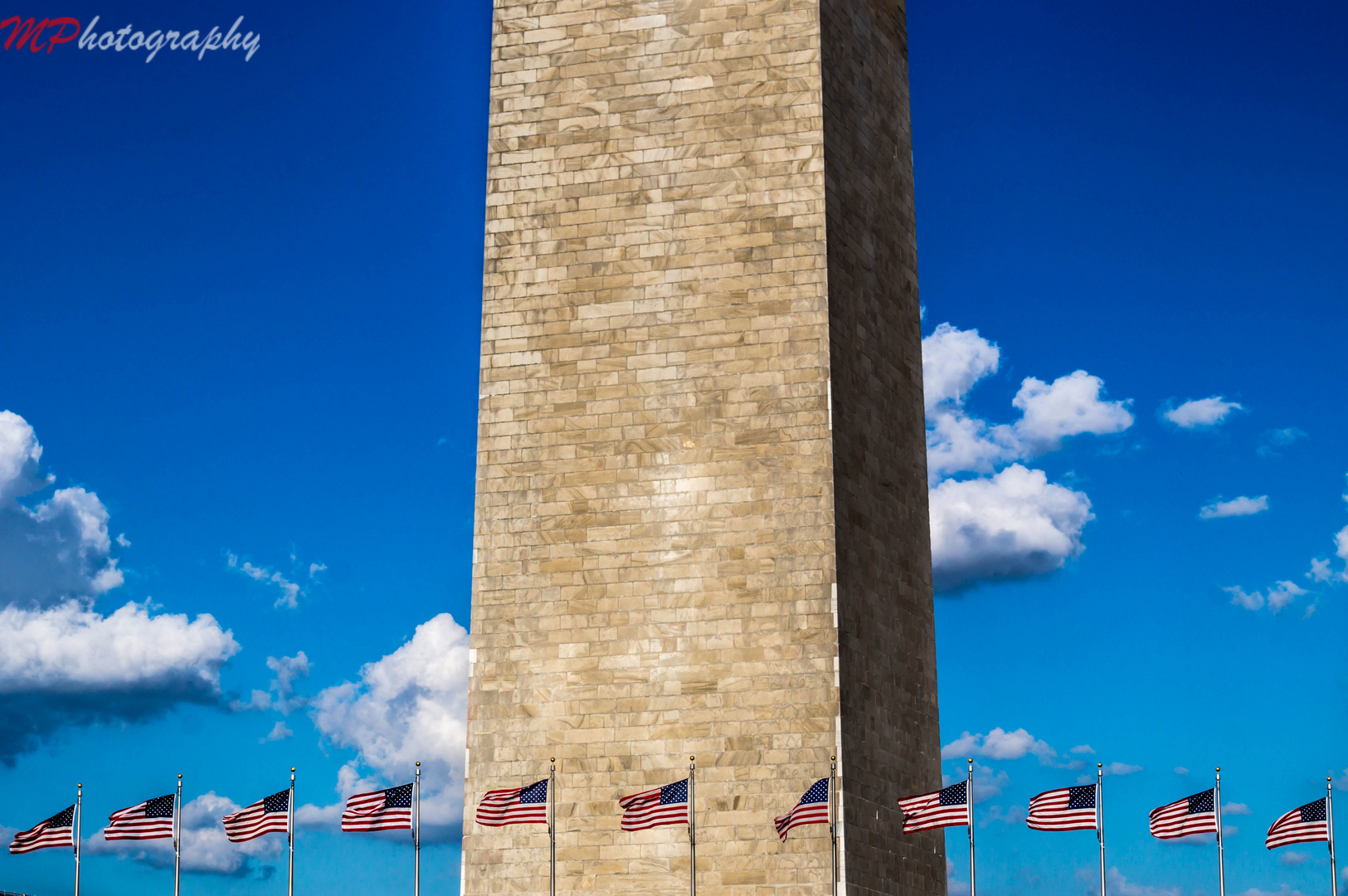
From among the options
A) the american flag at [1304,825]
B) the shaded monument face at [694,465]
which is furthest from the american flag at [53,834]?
the american flag at [1304,825]

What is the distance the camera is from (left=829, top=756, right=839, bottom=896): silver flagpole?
31.2 metres

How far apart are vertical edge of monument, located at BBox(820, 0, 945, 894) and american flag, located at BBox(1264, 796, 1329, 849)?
7365 millimetres

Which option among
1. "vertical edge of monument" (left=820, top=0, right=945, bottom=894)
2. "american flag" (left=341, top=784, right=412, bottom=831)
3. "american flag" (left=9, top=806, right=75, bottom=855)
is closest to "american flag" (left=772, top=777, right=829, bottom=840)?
"vertical edge of monument" (left=820, top=0, right=945, bottom=894)

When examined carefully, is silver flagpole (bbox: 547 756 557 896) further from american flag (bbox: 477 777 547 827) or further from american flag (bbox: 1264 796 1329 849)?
american flag (bbox: 1264 796 1329 849)

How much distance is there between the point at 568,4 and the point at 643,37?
194cm

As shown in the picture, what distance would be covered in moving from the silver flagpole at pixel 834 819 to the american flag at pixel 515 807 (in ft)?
16.9

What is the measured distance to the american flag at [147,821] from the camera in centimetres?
3180

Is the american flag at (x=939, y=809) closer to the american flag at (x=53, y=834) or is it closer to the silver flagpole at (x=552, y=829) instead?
the silver flagpole at (x=552, y=829)

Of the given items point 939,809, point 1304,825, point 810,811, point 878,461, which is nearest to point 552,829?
point 810,811

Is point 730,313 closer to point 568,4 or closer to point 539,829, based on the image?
point 568,4

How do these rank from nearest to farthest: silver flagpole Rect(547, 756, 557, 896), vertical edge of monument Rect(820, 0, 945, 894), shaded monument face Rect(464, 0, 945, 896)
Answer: silver flagpole Rect(547, 756, 557, 896) < shaded monument face Rect(464, 0, 945, 896) < vertical edge of monument Rect(820, 0, 945, 894)

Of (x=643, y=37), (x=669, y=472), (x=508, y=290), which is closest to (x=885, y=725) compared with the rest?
(x=669, y=472)

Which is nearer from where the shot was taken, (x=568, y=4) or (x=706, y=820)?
(x=706, y=820)

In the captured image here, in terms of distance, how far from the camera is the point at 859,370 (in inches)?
1400
